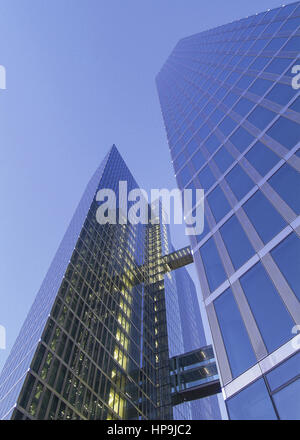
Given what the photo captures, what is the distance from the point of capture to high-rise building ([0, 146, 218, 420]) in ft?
105

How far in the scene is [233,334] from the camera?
41.7 ft

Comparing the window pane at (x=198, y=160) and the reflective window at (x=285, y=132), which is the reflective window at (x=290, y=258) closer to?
the reflective window at (x=285, y=132)

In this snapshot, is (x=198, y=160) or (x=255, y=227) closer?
(x=255, y=227)

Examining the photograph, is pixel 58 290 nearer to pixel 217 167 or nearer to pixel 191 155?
pixel 191 155

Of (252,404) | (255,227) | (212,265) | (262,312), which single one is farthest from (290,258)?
(252,404)

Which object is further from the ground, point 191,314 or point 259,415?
point 191,314

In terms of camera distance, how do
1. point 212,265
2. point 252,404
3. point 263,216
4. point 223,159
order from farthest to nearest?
point 223,159, point 212,265, point 263,216, point 252,404

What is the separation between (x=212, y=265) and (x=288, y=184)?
5.28 meters

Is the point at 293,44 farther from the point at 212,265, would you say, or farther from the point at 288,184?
the point at 212,265

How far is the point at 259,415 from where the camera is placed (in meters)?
9.91

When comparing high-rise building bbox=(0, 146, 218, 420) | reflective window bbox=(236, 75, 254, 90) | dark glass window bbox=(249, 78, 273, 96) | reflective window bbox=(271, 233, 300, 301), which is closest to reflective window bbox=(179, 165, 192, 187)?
dark glass window bbox=(249, 78, 273, 96)

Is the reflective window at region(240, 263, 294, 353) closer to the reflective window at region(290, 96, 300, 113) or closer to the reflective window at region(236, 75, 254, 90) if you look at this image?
the reflective window at region(290, 96, 300, 113)

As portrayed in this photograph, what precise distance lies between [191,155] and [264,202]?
43.8 ft
